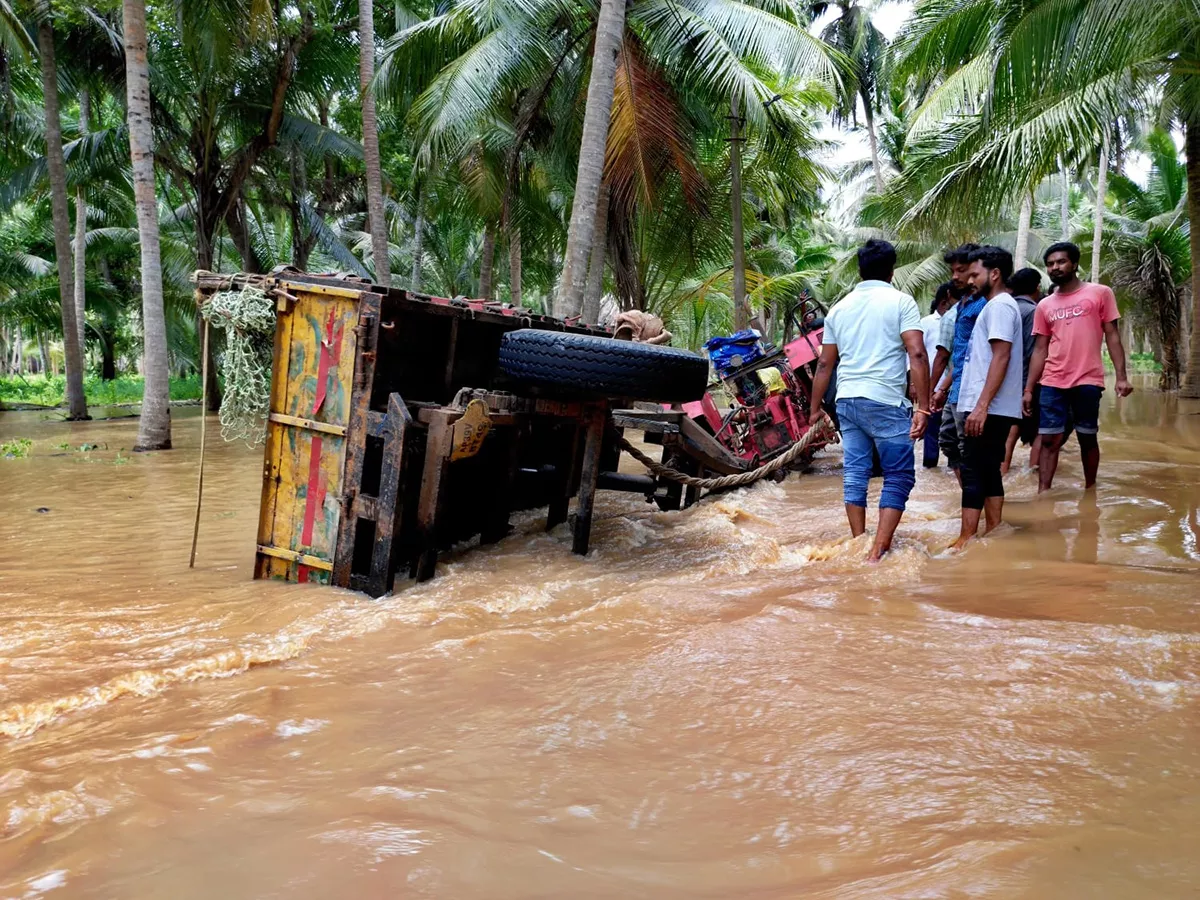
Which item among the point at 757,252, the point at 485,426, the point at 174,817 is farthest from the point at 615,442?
the point at 757,252

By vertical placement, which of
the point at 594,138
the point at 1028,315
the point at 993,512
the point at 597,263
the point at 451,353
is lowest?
the point at 993,512

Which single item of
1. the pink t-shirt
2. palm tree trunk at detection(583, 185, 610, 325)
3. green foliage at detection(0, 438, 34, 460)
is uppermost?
palm tree trunk at detection(583, 185, 610, 325)

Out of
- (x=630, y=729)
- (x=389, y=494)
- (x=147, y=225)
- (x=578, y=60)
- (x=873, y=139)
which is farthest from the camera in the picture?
(x=873, y=139)

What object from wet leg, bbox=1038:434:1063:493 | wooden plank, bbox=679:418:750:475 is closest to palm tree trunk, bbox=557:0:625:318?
wooden plank, bbox=679:418:750:475

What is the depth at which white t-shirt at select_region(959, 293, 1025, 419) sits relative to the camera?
4.67m

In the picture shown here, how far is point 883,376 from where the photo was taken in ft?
15.1

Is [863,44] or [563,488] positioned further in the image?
[863,44]

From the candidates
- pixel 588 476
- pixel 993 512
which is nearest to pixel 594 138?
pixel 588 476

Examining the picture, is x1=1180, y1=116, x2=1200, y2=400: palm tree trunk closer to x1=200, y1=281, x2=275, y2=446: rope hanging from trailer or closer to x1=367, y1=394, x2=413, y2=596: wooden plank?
x1=367, y1=394, x2=413, y2=596: wooden plank

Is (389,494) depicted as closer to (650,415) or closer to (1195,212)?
(650,415)

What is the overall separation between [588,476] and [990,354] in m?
2.36

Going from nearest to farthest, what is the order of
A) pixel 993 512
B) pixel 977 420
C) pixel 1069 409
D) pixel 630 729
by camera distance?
1. pixel 630 729
2. pixel 977 420
3. pixel 993 512
4. pixel 1069 409

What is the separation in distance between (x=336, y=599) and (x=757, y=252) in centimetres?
2395

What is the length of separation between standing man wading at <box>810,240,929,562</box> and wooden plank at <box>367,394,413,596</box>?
2366 mm
